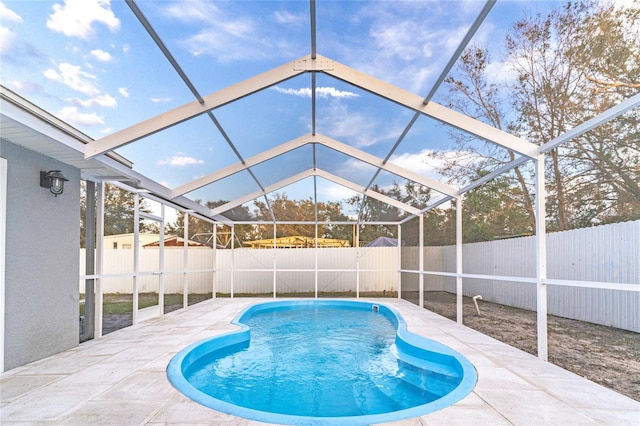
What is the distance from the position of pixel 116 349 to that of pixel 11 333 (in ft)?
4.06

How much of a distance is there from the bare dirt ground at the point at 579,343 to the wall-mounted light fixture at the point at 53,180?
6404 mm

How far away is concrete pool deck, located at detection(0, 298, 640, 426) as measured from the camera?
276cm

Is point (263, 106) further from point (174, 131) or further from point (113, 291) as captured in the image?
point (113, 291)

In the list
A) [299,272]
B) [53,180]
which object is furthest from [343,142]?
[299,272]

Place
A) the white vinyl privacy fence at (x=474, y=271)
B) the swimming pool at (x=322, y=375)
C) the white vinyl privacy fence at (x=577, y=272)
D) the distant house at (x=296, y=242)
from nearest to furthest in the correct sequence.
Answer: the swimming pool at (x=322, y=375), the white vinyl privacy fence at (x=577, y=272), the white vinyl privacy fence at (x=474, y=271), the distant house at (x=296, y=242)

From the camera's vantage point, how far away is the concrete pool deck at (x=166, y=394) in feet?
9.06

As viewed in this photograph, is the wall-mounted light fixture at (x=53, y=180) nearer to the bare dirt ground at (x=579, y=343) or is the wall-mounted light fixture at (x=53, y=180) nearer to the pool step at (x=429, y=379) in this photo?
the pool step at (x=429, y=379)

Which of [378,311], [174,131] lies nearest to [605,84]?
[378,311]

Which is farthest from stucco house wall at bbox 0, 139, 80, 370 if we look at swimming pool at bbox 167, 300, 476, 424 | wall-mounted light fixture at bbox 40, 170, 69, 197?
swimming pool at bbox 167, 300, 476, 424

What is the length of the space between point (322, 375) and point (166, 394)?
2.03m

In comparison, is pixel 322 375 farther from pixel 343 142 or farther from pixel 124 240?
pixel 343 142

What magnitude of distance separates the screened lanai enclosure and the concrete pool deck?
2.88 ft

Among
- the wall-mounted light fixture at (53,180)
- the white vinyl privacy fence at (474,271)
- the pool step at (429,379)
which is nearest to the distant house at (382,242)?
the white vinyl privacy fence at (474,271)

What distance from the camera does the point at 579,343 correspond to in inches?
236
